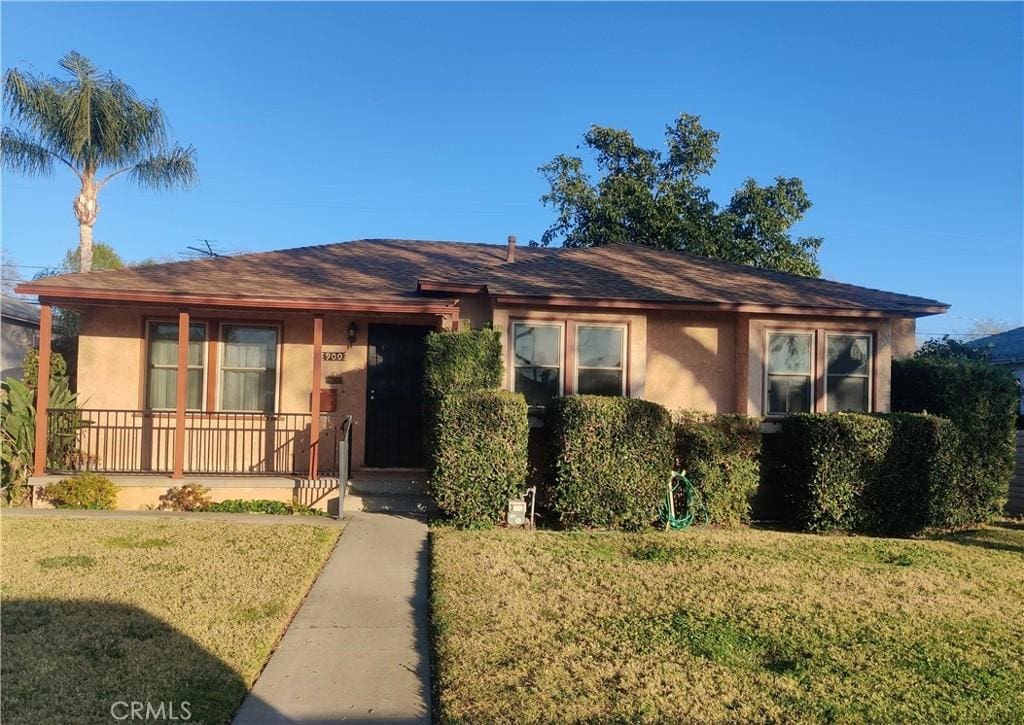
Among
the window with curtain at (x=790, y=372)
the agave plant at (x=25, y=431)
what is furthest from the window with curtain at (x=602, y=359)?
the agave plant at (x=25, y=431)

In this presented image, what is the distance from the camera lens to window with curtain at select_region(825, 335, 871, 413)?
10.9 meters

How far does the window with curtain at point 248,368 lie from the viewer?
10977 mm

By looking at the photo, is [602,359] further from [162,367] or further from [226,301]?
[162,367]

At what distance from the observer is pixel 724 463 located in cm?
916

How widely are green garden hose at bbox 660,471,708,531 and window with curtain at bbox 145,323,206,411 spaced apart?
712 centimetres

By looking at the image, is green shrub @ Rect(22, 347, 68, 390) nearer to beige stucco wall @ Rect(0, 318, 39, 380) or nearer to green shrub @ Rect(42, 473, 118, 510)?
green shrub @ Rect(42, 473, 118, 510)

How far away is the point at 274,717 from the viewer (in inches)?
153

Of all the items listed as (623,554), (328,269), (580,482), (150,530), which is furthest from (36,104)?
(623,554)

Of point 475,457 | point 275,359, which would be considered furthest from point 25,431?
point 475,457

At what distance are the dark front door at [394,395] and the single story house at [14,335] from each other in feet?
32.3

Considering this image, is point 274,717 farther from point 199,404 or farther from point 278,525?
point 199,404

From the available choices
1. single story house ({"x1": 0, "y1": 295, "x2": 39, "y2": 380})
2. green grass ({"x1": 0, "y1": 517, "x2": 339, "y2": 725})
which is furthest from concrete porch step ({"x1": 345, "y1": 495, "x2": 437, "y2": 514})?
single story house ({"x1": 0, "y1": 295, "x2": 39, "y2": 380})

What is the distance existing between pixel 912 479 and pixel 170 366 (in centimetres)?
1068

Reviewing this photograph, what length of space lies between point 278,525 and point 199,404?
11.4ft
